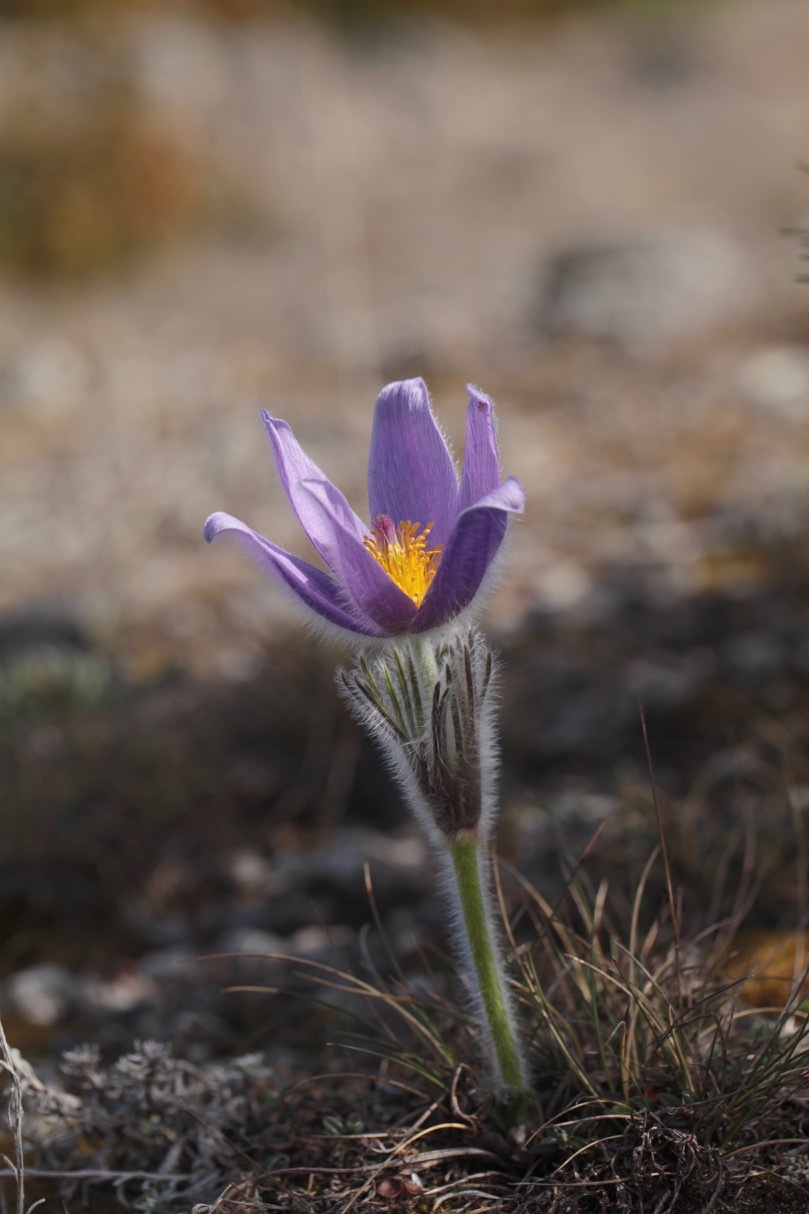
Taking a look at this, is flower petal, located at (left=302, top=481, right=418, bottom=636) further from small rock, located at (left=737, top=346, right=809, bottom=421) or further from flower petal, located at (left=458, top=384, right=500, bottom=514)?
small rock, located at (left=737, top=346, right=809, bottom=421)

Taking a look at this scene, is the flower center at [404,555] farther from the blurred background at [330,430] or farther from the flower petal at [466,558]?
the blurred background at [330,430]

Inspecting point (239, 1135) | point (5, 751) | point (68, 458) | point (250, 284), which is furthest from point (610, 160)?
point (239, 1135)

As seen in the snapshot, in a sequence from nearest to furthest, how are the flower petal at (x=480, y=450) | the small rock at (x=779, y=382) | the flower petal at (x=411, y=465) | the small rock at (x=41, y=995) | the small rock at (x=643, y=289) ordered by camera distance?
the flower petal at (x=480, y=450)
the flower petal at (x=411, y=465)
the small rock at (x=41, y=995)
the small rock at (x=779, y=382)
the small rock at (x=643, y=289)

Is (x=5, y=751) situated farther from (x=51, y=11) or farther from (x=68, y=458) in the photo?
(x=51, y=11)

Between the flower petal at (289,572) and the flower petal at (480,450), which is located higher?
the flower petal at (480,450)

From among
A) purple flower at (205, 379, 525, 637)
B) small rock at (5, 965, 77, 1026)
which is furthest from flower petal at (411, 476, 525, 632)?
small rock at (5, 965, 77, 1026)

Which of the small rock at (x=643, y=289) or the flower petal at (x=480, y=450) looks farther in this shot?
the small rock at (x=643, y=289)

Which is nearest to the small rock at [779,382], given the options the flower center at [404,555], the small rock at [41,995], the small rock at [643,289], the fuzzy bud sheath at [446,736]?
the small rock at [643,289]

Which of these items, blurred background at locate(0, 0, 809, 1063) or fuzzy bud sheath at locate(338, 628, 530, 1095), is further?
blurred background at locate(0, 0, 809, 1063)
